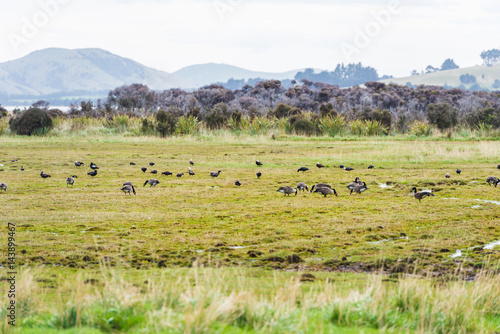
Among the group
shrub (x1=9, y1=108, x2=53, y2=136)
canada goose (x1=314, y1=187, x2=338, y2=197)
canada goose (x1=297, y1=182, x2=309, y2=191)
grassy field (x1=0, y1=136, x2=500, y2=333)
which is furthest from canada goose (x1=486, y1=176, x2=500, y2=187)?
shrub (x1=9, y1=108, x2=53, y2=136)

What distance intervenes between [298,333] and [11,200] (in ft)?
41.6

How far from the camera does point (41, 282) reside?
8742mm

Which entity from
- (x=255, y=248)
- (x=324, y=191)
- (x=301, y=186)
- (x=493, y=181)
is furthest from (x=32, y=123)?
(x=255, y=248)

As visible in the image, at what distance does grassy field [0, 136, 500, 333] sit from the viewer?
22.2ft

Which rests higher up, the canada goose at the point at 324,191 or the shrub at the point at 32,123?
the shrub at the point at 32,123

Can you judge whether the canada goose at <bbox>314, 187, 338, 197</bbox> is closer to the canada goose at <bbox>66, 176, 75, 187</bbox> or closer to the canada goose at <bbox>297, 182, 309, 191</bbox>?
the canada goose at <bbox>297, 182, 309, 191</bbox>

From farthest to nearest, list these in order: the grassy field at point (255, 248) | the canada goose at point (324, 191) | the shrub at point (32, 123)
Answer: the shrub at point (32, 123) < the canada goose at point (324, 191) < the grassy field at point (255, 248)

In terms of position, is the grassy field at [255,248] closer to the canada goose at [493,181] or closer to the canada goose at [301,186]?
the canada goose at [493,181]

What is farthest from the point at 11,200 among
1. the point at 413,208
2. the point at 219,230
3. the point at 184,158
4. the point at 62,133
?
the point at 62,133

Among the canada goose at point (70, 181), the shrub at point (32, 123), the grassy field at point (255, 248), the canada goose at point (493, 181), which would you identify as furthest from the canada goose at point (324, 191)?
the shrub at point (32, 123)

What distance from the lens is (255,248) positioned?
37.5 feet

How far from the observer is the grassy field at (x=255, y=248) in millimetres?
6777

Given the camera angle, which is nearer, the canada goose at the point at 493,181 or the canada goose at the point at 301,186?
the canada goose at the point at 301,186

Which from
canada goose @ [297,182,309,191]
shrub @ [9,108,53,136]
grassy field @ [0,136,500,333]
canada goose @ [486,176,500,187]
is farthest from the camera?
shrub @ [9,108,53,136]
